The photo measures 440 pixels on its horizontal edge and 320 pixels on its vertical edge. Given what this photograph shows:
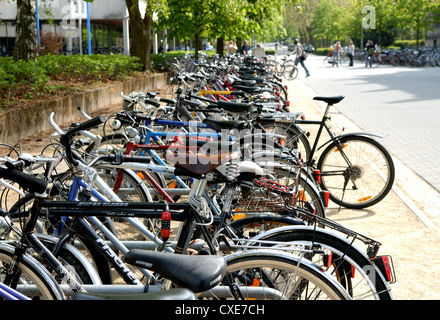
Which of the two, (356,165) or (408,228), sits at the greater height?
(356,165)

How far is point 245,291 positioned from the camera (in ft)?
9.08

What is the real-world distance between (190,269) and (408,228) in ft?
13.7

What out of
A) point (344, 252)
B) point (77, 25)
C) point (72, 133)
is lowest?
point (344, 252)

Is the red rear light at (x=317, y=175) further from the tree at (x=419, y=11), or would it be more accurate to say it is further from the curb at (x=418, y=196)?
the tree at (x=419, y=11)

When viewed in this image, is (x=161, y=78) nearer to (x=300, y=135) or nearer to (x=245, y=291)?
(x=300, y=135)

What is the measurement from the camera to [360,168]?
6156 millimetres

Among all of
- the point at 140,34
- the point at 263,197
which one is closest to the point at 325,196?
the point at 263,197

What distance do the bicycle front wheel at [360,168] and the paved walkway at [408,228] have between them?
134 mm

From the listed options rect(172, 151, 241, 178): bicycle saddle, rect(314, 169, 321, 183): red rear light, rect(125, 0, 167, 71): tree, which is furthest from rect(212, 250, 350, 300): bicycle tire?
rect(125, 0, 167, 71): tree

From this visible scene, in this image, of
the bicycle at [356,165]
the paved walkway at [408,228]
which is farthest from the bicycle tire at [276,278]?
the bicycle at [356,165]

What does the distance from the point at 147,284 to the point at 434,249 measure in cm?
287

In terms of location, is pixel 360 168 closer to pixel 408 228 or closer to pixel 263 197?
pixel 408 228

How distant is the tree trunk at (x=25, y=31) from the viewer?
11867mm

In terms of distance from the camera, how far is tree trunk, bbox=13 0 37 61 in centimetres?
1187
